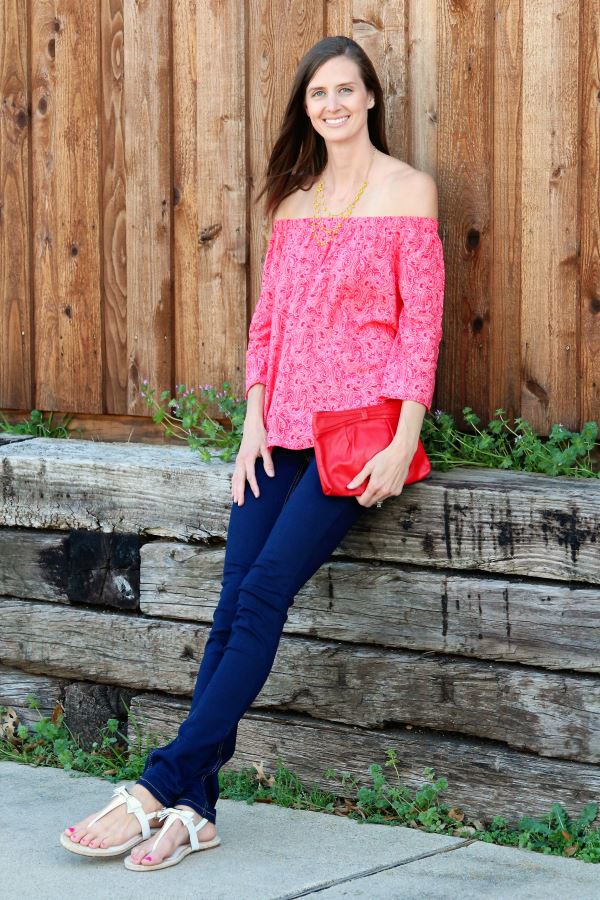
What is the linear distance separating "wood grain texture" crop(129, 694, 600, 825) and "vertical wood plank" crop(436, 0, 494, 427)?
0.94 meters

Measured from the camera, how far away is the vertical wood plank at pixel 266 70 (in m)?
3.73

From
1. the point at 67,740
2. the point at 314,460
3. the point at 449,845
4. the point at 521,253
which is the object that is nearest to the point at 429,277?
the point at 521,253

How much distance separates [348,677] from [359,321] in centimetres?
96

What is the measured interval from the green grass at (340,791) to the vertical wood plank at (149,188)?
1086 mm

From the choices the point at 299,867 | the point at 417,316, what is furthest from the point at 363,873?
the point at 417,316

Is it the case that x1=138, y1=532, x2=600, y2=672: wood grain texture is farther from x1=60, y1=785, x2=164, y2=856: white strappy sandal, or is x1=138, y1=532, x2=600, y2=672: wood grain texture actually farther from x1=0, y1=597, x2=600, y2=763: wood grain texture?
x1=60, y1=785, x2=164, y2=856: white strappy sandal

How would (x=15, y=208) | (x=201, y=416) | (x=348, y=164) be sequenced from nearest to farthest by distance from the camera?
(x=348, y=164) < (x=201, y=416) < (x=15, y=208)

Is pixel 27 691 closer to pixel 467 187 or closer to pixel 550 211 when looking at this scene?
pixel 467 187

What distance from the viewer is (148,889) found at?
2.83 m

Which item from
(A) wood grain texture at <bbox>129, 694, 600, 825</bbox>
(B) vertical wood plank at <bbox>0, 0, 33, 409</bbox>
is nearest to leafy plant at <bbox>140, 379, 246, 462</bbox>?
(B) vertical wood plank at <bbox>0, 0, 33, 409</bbox>

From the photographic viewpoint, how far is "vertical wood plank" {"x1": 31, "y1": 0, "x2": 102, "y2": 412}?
4.19 m

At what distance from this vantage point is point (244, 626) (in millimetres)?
3021

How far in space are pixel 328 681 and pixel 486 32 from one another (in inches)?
71.3

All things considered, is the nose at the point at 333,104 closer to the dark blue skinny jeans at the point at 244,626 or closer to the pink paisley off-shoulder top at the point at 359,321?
the pink paisley off-shoulder top at the point at 359,321
